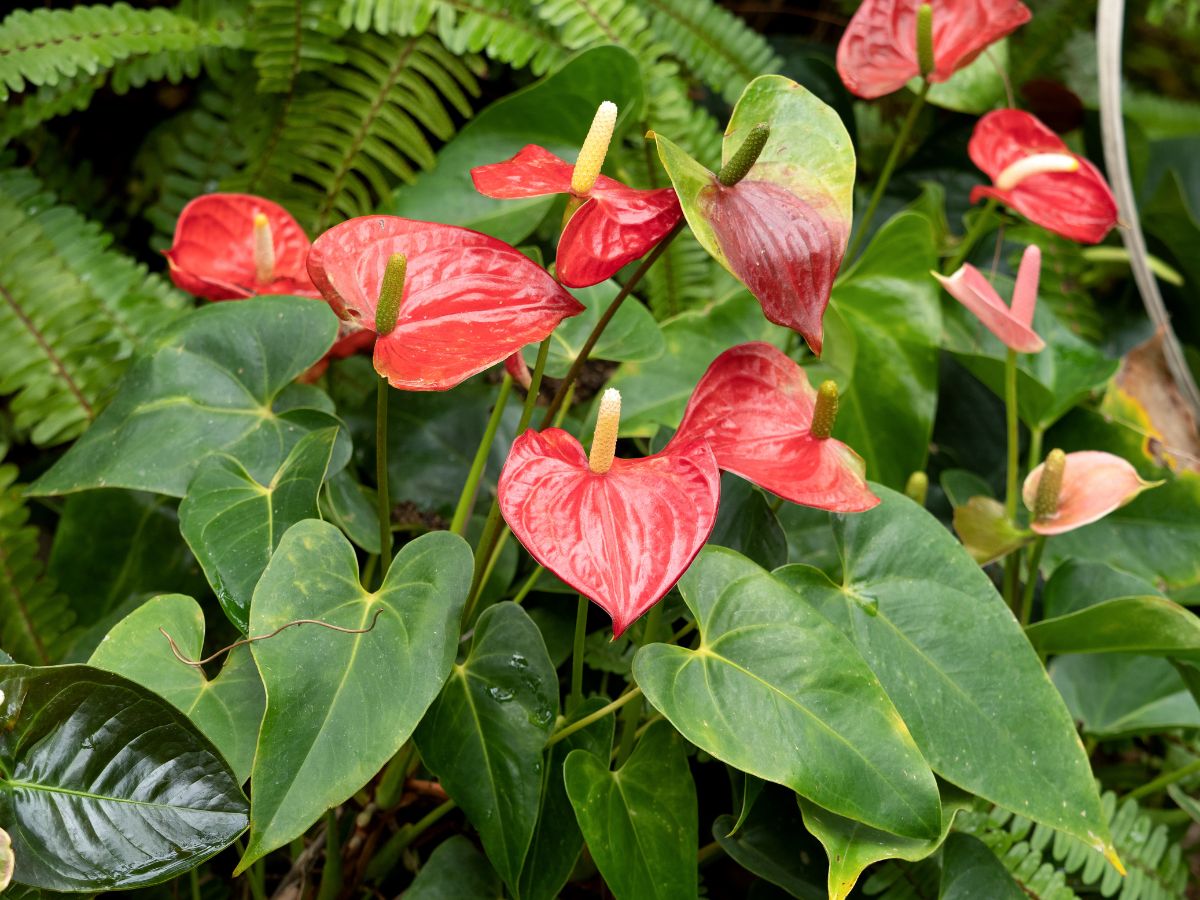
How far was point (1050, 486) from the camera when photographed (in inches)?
36.5

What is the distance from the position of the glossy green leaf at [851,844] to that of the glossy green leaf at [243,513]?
423 mm

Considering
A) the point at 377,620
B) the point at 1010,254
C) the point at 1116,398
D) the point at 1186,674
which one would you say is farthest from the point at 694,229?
the point at 1010,254

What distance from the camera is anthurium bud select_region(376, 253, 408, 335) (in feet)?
2.13

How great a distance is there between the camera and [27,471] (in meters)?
1.26

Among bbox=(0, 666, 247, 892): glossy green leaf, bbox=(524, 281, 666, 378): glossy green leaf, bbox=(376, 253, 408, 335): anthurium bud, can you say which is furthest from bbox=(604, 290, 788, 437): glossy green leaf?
bbox=(0, 666, 247, 892): glossy green leaf

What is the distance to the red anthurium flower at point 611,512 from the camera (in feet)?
1.98

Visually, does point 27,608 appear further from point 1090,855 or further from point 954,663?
point 1090,855

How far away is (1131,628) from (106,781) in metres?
0.77

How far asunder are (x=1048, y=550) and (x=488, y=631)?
2.25 feet

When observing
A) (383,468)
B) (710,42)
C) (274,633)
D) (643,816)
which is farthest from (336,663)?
(710,42)

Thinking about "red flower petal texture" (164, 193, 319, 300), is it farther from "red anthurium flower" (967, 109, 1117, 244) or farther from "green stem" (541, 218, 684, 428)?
"red anthurium flower" (967, 109, 1117, 244)

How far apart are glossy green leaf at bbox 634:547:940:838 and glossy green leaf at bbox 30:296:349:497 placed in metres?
0.33

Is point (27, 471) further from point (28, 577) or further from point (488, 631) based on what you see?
point (488, 631)

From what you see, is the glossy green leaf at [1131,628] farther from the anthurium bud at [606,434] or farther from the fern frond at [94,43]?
the fern frond at [94,43]
